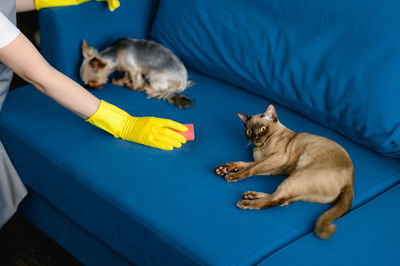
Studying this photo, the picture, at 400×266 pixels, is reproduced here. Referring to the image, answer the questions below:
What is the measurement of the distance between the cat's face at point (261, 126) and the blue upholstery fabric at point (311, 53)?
0.69 feet

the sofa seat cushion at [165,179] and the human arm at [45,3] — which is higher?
the human arm at [45,3]

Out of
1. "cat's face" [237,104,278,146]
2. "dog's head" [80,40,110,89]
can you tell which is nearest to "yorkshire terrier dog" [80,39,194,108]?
"dog's head" [80,40,110,89]

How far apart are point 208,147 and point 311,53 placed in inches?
21.5

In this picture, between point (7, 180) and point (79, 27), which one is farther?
point (79, 27)

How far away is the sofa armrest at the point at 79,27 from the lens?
186cm

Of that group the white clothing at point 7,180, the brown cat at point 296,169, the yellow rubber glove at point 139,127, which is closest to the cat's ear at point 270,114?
the brown cat at point 296,169

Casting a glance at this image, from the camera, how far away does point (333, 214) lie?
1.28 meters

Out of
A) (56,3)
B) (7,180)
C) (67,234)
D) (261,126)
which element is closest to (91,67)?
(56,3)

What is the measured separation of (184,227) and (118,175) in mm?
329

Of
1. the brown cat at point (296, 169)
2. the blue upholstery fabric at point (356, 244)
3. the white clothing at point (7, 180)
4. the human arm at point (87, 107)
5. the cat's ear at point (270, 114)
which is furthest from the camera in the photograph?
the white clothing at point (7, 180)

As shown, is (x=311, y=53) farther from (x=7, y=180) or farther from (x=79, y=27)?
(x=7, y=180)

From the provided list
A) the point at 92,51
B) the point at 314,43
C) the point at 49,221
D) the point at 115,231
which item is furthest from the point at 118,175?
the point at 314,43

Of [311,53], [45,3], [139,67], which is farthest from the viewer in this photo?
[139,67]

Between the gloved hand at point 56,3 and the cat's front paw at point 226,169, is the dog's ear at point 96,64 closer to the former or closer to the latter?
the gloved hand at point 56,3
